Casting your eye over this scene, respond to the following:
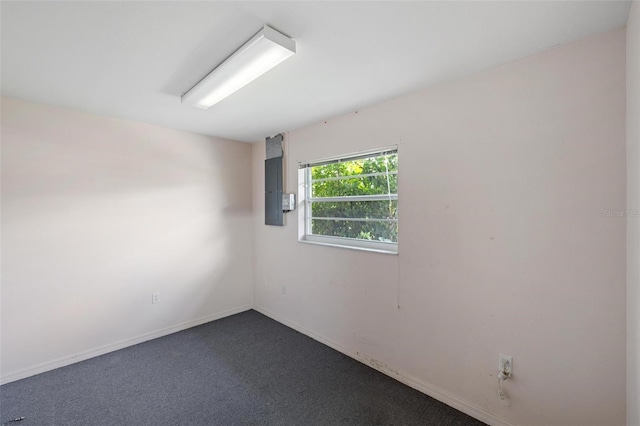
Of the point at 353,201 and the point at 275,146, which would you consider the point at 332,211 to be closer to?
the point at 353,201

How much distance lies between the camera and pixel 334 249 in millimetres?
2865

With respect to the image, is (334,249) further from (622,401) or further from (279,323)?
(622,401)

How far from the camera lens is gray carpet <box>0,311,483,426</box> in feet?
6.33

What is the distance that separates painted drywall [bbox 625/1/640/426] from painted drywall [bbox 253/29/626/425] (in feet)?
0.24

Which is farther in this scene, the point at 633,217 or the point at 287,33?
the point at 287,33

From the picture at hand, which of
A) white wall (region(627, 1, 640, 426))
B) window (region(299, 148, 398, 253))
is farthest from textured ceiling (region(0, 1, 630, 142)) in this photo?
window (region(299, 148, 398, 253))

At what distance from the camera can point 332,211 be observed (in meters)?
3.09

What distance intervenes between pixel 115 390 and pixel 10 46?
2.44 metres

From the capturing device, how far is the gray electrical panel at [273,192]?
348 centimetres

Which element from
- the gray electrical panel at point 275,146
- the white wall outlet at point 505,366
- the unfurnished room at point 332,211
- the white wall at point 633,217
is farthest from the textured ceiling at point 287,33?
the white wall outlet at point 505,366

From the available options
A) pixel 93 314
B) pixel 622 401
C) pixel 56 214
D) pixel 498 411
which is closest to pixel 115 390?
pixel 93 314

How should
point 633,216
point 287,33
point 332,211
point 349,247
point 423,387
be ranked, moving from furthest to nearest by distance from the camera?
point 332,211, point 349,247, point 423,387, point 287,33, point 633,216

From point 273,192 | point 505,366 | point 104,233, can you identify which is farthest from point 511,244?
point 104,233

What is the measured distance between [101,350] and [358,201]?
294cm
